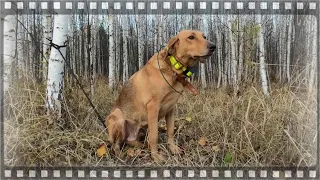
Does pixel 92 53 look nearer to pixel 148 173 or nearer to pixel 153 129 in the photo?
pixel 153 129

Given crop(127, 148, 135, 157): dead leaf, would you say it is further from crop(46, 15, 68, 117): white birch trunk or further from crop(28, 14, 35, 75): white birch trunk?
crop(28, 14, 35, 75): white birch trunk

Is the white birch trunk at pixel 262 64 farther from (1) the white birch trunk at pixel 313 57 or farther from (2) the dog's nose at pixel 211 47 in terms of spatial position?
(2) the dog's nose at pixel 211 47

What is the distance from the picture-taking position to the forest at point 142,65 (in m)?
3.61

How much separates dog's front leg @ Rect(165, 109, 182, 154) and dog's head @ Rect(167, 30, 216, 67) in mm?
443

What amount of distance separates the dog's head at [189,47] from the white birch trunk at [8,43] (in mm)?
1154

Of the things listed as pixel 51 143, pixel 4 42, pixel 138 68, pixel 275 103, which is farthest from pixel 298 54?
pixel 4 42

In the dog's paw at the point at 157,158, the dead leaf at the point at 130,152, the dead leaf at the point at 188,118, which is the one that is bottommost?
the dog's paw at the point at 157,158

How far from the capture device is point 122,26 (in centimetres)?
362

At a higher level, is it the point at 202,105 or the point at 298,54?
the point at 298,54

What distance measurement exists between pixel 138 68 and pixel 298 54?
1.19 m

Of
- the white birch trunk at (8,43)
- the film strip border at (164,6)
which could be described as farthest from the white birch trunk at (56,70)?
the white birch trunk at (8,43)

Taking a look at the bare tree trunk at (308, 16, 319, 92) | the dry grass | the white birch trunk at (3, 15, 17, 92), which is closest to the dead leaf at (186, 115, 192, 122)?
the dry grass

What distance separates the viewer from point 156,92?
11.7ft

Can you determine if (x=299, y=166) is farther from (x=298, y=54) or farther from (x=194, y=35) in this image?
(x=194, y=35)
